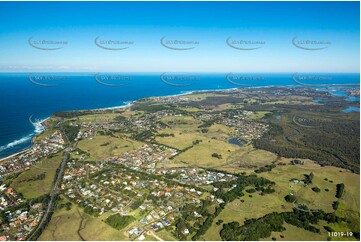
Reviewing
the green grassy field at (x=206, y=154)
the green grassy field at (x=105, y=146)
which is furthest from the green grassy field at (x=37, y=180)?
the green grassy field at (x=206, y=154)

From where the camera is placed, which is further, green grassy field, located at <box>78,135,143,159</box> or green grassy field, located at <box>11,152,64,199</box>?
green grassy field, located at <box>78,135,143,159</box>

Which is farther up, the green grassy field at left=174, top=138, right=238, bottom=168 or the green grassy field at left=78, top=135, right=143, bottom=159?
the green grassy field at left=78, top=135, right=143, bottom=159

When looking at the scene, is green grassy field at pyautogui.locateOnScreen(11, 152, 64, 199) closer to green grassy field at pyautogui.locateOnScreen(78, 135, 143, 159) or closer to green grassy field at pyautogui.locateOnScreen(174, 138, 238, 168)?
green grassy field at pyautogui.locateOnScreen(78, 135, 143, 159)

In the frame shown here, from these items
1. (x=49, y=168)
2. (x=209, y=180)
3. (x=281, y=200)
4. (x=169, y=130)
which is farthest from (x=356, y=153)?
(x=49, y=168)

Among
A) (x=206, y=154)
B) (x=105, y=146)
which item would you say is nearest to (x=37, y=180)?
(x=105, y=146)

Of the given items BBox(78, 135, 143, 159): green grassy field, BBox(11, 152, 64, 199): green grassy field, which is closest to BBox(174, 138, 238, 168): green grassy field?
BBox(78, 135, 143, 159): green grassy field

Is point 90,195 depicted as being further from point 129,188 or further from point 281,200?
point 281,200

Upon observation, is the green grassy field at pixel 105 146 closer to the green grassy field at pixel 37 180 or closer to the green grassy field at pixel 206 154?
the green grassy field at pixel 37 180

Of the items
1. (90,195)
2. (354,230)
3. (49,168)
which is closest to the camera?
(354,230)
